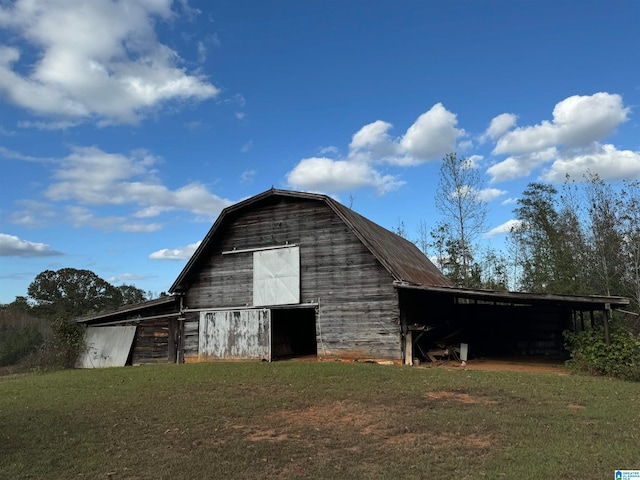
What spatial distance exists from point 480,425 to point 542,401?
2875 mm

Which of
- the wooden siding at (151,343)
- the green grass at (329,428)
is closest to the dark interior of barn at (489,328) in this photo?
the green grass at (329,428)

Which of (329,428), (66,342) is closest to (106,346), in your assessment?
(66,342)

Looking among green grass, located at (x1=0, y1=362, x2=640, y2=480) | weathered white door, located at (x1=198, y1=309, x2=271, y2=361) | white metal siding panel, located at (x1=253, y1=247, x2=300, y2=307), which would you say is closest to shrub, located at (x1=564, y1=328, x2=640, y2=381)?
green grass, located at (x1=0, y1=362, x2=640, y2=480)

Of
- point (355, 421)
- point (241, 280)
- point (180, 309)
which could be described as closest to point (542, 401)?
point (355, 421)

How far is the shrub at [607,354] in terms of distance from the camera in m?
13.1

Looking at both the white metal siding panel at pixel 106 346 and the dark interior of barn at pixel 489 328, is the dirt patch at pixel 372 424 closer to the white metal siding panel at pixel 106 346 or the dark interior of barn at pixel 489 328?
the dark interior of barn at pixel 489 328

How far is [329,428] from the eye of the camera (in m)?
8.48

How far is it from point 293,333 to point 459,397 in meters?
14.3

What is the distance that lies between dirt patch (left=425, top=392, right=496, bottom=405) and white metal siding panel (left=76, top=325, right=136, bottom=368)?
635 inches

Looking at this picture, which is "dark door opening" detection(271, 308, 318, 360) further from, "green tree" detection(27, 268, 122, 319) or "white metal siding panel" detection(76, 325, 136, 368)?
"green tree" detection(27, 268, 122, 319)

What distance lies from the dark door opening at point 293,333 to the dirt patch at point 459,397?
10.8 m

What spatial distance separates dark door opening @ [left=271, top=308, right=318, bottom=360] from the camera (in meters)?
22.5

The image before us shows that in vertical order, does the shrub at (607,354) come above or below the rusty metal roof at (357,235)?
below

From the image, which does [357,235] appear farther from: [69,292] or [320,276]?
[69,292]
